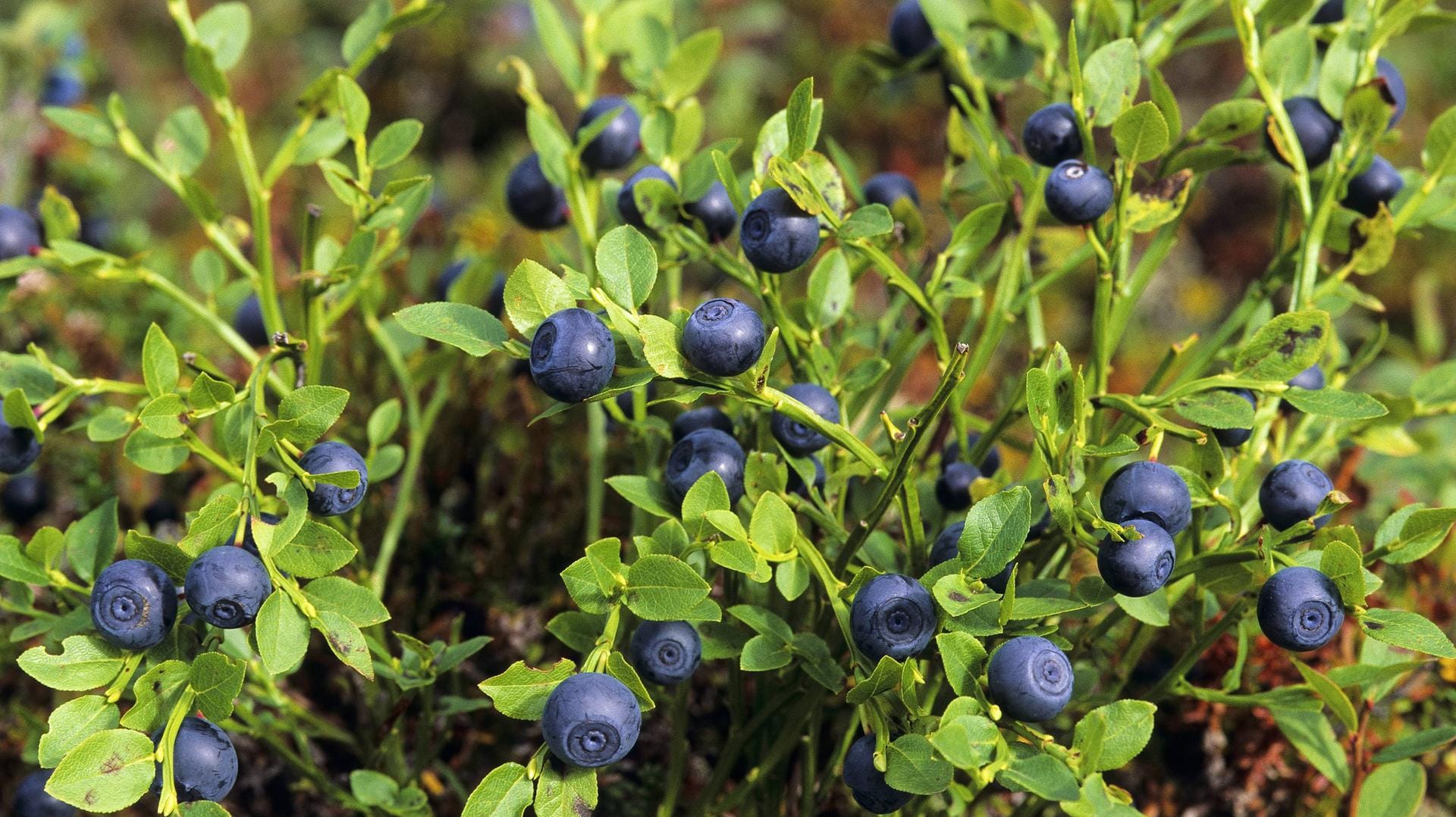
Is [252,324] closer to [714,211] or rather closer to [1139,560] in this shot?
[714,211]

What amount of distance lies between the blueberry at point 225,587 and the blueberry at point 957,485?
557 mm

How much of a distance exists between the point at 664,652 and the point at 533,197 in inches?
22.1

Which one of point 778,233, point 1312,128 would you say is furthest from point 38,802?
point 1312,128

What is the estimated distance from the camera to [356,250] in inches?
41.6

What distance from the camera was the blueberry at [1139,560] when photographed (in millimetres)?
804

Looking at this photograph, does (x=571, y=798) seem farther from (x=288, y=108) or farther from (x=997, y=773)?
(x=288, y=108)

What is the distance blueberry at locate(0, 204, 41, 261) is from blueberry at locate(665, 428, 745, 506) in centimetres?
72

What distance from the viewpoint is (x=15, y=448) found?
3.31 ft

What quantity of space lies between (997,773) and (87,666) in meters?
0.64

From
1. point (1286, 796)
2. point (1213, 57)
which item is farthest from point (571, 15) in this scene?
point (1286, 796)

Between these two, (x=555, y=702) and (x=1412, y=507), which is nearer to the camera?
(x=555, y=702)

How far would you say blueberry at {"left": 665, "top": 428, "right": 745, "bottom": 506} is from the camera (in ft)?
3.01

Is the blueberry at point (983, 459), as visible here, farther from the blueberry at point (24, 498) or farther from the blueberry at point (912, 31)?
the blueberry at point (24, 498)

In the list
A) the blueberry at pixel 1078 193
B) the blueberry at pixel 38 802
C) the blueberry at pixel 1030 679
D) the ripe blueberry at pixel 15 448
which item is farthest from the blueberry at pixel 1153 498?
the blueberry at pixel 38 802
